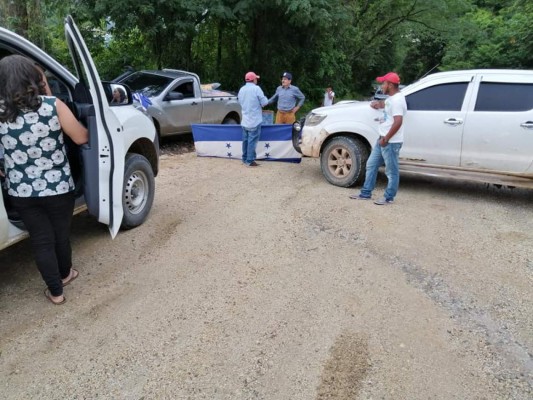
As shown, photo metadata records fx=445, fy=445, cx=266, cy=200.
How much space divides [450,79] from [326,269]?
3.61 m

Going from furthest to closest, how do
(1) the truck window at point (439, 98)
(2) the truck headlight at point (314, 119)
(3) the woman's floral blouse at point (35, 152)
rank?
(2) the truck headlight at point (314, 119) → (1) the truck window at point (439, 98) → (3) the woman's floral blouse at point (35, 152)

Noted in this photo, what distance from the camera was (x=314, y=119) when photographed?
270 inches

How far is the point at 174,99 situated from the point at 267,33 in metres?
7.34

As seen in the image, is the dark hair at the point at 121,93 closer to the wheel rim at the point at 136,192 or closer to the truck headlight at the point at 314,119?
the wheel rim at the point at 136,192

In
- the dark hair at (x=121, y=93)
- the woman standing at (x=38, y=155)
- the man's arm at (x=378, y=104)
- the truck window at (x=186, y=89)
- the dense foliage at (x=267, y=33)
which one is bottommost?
the woman standing at (x=38, y=155)

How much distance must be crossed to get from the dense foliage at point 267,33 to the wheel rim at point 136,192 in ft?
25.1

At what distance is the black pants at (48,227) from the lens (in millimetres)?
3064

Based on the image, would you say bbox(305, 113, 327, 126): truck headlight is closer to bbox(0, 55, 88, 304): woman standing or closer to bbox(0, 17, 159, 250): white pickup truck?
bbox(0, 17, 159, 250): white pickup truck

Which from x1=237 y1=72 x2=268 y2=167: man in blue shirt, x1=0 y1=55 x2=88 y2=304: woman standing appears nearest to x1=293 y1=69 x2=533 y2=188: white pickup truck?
x1=237 y1=72 x2=268 y2=167: man in blue shirt

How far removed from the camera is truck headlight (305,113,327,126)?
6773mm

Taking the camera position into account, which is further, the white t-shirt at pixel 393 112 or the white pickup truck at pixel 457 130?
the white pickup truck at pixel 457 130

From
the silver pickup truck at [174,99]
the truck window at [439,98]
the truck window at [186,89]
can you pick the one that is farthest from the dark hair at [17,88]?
the truck window at [186,89]

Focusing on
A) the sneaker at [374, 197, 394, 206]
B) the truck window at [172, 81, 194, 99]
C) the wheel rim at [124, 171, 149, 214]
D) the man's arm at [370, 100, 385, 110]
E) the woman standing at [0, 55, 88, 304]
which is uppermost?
the truck window at [172, 81, 194, 99]

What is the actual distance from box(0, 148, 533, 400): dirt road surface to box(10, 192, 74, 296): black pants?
283 millimetres
